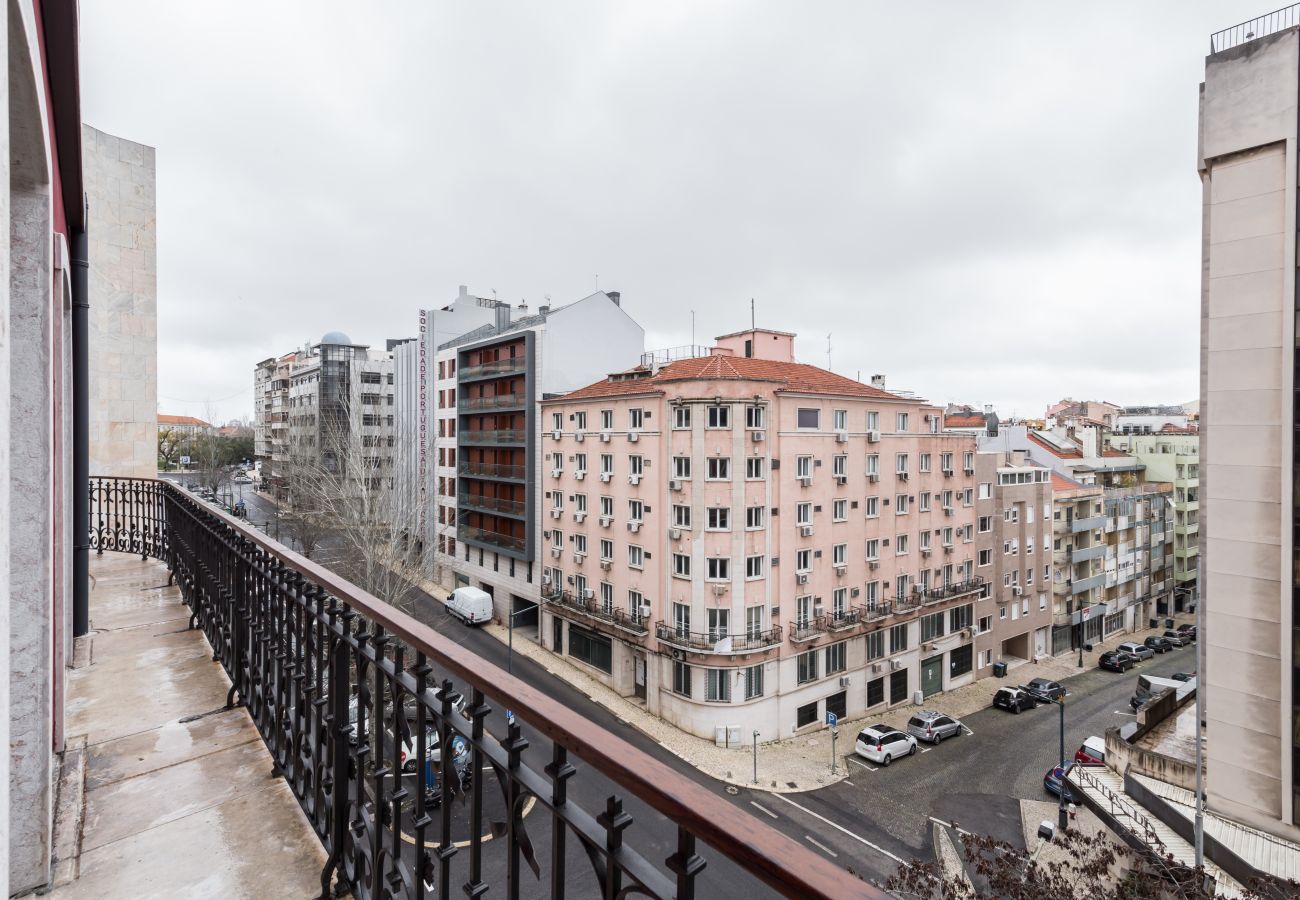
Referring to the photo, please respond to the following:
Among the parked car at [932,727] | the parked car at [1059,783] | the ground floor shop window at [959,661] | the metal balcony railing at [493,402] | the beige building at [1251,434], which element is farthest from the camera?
the metal balcony railing at [493,402]

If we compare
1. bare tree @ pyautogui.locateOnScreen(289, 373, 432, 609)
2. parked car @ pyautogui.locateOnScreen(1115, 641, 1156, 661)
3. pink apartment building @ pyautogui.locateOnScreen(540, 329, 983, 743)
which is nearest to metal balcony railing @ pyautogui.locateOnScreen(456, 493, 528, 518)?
pink apartment building @ pyautogui.locateOnScreen(540, 329, 983, 743)

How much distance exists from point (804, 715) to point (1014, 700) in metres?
9.62

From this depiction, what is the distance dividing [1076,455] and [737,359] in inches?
1142

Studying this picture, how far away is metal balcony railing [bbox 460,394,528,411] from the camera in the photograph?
29062 mm

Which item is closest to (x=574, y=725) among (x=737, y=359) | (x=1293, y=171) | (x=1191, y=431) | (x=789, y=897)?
(x=789, y=897)

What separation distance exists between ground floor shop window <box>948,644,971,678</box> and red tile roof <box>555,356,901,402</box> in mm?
11669

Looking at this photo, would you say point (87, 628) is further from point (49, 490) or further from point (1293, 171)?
point (1293, 171)

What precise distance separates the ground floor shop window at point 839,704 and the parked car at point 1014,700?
24.1 ft

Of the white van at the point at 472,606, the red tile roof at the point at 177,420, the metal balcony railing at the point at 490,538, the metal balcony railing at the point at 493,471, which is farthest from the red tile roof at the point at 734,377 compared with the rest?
the red tile roof at the point at 177,420

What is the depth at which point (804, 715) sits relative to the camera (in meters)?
22.2

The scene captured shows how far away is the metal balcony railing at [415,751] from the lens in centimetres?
118

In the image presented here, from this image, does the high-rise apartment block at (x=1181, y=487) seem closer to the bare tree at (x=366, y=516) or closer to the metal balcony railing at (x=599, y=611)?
the metal balcony railing at (x=599, y=611)

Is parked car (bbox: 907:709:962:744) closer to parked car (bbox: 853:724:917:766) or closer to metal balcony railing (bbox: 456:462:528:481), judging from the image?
parked car (bbox: 853:724:917:766)

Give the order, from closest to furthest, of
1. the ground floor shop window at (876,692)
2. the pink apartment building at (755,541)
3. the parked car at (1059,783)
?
1. the parked car at (1059,783)
2. the pink apartment building at (755,541)
3. the ground floor shop window at (876,692)
